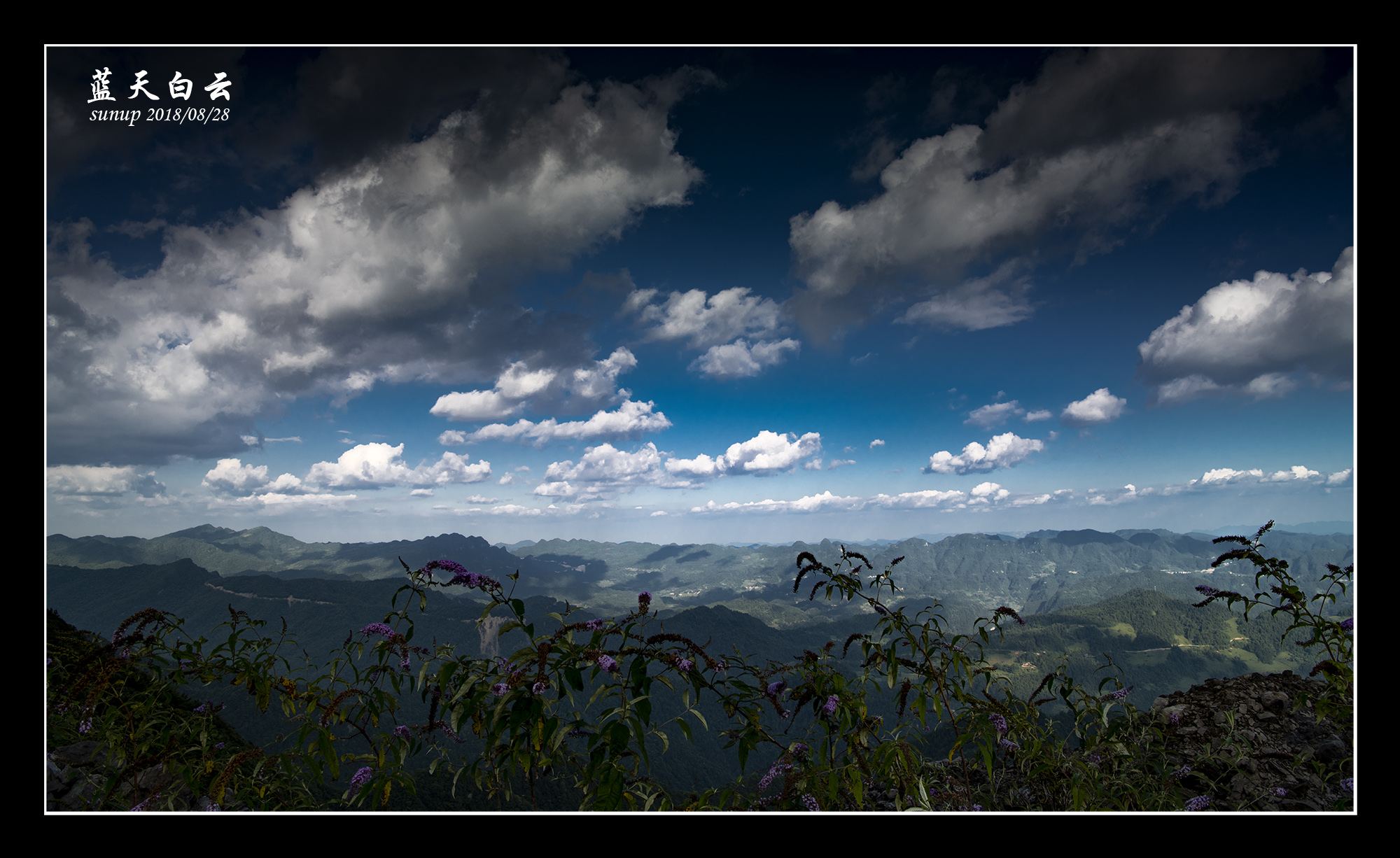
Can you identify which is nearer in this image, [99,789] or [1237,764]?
[99,789]

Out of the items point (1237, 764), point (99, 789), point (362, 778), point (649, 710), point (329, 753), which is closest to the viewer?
point (649, 710)

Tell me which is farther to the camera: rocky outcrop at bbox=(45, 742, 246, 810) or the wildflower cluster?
rocky outcrop at bbox=(45, 742, 246, 810)

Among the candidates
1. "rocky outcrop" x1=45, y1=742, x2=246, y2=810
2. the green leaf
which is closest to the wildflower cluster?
the green leaf

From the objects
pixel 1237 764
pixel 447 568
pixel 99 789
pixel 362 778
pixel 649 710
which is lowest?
pixel 1237 764

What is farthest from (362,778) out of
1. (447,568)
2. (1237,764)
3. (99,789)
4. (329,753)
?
(1237,764)

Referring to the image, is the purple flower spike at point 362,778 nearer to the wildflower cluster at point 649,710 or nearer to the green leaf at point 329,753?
the wildflower cluster at point 649,710

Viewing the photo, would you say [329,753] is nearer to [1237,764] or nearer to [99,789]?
[99,789]

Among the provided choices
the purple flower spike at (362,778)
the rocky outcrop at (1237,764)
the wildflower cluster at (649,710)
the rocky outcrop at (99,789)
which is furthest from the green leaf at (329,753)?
the rocky outcrop at (1237,764)

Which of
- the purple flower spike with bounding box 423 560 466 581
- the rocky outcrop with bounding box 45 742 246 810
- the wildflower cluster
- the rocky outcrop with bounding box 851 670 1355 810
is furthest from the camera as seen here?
the rocky outcrop with bounding box 851 670 1355 810

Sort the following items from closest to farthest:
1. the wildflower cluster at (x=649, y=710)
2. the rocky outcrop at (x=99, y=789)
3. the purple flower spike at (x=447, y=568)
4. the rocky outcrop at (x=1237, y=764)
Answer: the wildflower cluster at (x=649, y=710) → the purple flower spike at (x=447, y=568) → the rocky outcrop at (x=99, y=789) → the rocky outcrop at (x=1237, y=764)

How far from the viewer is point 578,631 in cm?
373

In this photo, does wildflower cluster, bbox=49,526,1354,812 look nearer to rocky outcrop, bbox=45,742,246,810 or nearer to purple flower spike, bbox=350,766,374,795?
purple flower spike, bbox=350,766,374,795
